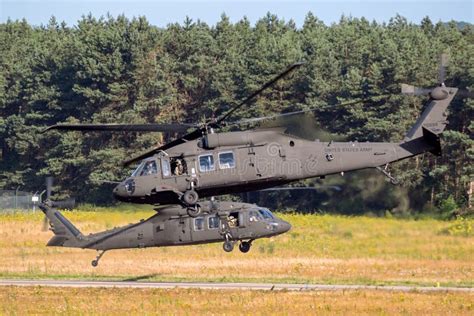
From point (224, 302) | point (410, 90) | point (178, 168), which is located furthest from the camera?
point (178, 168)

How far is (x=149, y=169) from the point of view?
3291cm

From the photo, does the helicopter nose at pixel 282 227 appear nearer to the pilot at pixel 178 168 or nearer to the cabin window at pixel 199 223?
the cabin window at pixel 199 223

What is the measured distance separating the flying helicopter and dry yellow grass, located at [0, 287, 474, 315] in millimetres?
2957

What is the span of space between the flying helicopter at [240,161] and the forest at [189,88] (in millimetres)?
27970

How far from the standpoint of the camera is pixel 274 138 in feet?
107

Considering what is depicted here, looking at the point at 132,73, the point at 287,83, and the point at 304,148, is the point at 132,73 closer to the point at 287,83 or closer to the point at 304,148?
the point at 287,83

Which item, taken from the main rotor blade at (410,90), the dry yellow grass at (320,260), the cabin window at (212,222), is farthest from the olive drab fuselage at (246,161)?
the dry yellow grass at (320,260)

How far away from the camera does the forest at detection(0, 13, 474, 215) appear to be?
7069 cm

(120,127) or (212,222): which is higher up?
(120,127)

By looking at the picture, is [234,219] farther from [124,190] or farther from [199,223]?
[124,190]

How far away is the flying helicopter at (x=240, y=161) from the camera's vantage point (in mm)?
32469

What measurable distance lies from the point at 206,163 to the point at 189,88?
59215 millimetres

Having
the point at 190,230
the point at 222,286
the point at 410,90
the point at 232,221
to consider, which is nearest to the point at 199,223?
the point at 190,230

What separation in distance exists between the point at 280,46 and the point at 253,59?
7.96ft
